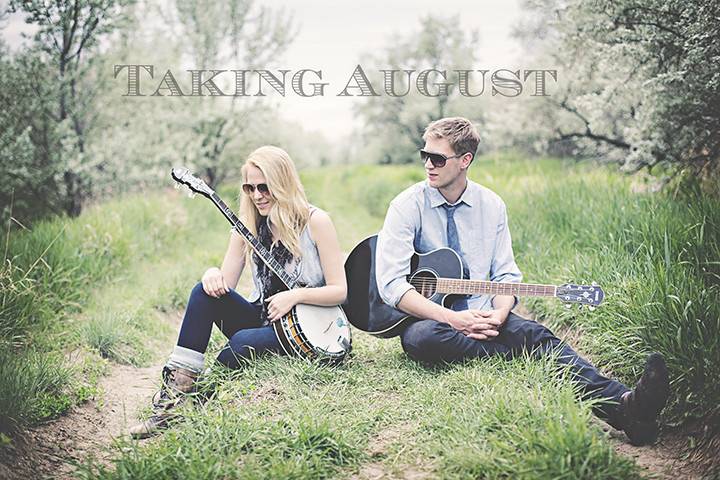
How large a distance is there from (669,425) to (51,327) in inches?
163

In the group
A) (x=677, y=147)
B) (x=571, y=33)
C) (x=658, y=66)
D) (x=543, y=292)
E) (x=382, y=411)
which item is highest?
(x=571, y=33)

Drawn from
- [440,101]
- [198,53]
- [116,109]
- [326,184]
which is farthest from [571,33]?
[326,184]

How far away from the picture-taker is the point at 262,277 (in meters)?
4.10

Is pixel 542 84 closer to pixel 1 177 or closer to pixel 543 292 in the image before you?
pixel 543 292

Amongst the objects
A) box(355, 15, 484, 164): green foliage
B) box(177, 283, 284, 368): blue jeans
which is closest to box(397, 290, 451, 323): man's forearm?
box(177, 283, 284, 368): blue jeans

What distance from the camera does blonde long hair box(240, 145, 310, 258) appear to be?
3.88m

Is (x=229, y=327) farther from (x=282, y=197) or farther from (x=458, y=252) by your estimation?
(x=458, y=252)

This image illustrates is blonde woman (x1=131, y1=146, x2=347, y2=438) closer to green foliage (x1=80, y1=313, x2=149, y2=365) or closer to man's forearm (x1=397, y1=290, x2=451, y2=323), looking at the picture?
man's forearm (x1=397, y1=290, x2=451, y2=323)

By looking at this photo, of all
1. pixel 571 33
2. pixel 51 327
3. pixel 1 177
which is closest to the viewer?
pixel 51 327

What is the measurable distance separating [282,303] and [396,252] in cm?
73

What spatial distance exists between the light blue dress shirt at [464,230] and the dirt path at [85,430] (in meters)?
1.71

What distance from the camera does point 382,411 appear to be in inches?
135

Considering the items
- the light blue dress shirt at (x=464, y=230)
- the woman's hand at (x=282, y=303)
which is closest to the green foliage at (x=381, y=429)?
the woman's hand at (x=282, y=303)

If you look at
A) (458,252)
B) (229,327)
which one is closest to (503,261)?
(458,252)
